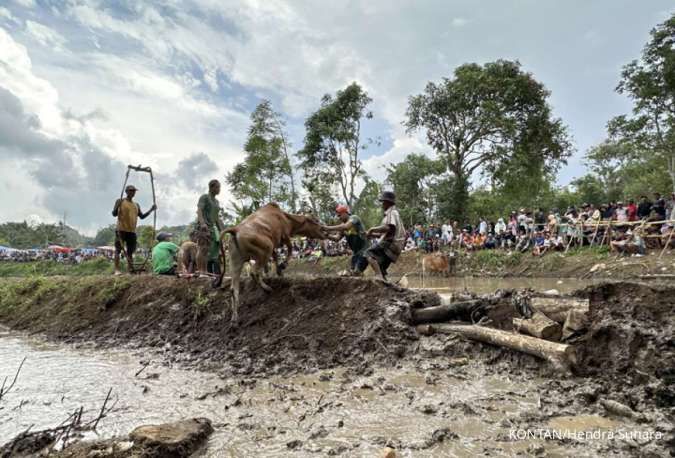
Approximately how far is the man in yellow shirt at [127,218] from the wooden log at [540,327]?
869 centimetres

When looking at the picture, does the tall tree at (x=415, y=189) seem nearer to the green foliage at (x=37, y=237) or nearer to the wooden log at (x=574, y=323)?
the wooden log at (x=574, y=323)

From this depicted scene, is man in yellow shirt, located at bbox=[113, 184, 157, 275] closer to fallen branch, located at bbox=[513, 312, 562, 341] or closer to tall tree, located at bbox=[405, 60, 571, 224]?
fallen branch, located at bbox=[513, 312, 562, 341]

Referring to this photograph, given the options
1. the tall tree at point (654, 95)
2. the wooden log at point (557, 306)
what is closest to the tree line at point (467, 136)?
the tall tree at point (654, 95)

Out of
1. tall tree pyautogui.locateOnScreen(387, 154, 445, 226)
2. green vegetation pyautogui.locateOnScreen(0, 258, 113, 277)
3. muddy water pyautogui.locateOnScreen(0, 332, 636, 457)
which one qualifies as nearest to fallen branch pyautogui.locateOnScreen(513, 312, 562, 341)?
muddy water pyautogui.locateOnScreen(0, 332, 636, 457)

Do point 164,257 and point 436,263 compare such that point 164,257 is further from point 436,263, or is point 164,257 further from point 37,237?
point 37,237

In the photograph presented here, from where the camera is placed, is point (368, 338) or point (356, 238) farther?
point (356, 238)

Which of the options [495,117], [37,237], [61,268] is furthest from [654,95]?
[37,237]

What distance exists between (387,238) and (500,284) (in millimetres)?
8560

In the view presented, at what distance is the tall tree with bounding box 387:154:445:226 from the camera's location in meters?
29.9

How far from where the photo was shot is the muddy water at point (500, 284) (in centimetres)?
1268

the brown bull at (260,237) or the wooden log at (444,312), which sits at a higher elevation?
the brown bull at (260,237)

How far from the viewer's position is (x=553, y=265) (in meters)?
16.4

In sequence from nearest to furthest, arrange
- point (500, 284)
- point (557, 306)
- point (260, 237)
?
point (557, 306)
point (260, 237)
point (500, 284)

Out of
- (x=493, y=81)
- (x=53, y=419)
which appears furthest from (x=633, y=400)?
(x=493, y=81)
